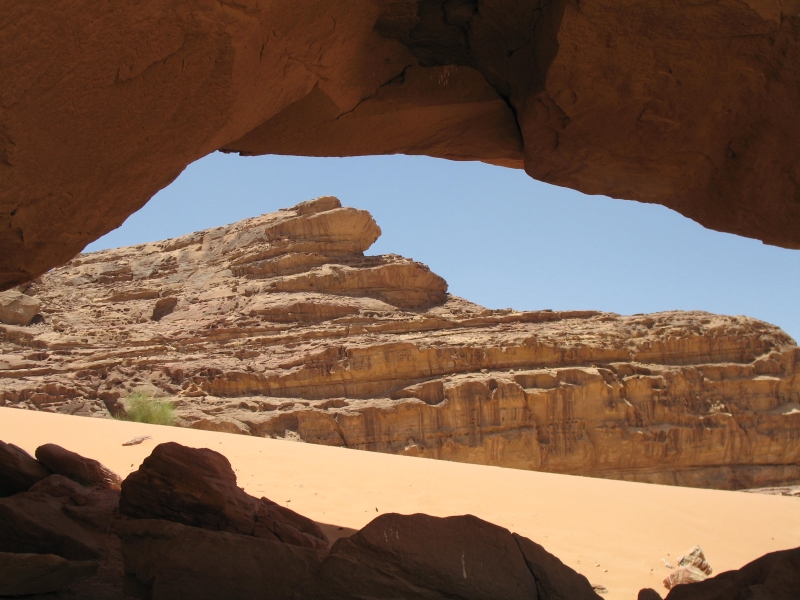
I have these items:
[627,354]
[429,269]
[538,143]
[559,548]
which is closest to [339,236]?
[429,269]

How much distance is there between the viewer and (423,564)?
334 cm

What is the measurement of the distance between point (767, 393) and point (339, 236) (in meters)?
20.7

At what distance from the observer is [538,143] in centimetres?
502

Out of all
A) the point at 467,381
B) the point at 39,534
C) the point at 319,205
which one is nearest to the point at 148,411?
the point at 467,381

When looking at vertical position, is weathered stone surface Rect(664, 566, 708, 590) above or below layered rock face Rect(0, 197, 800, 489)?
below

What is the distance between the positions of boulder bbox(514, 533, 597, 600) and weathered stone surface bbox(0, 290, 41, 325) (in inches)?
1323

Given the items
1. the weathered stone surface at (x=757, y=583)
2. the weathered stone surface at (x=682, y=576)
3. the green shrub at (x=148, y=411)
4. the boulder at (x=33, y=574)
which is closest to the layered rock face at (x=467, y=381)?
the green shrub at (x=148, y=411)

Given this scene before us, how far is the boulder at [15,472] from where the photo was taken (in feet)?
17.1

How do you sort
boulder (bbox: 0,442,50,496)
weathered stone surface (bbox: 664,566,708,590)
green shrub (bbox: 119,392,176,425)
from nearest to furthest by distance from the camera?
1. boulder (bbox: 0,442,50,496)
2. weathered stone surface (bbox: 664,566,708,590)
3. green shrub (bbox: 119,392,176,425)

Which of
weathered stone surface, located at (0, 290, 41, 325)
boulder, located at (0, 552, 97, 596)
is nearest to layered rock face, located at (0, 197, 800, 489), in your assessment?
weathered stone surface, located at (0, 290, 41, 325)

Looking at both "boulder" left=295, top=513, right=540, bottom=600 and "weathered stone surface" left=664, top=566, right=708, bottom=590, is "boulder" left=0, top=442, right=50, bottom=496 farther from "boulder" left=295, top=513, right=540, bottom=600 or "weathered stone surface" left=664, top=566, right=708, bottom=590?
"weathered stone surface" left=664, top=566, right=708, bottom=590

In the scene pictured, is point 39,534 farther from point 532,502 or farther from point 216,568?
point 532,502

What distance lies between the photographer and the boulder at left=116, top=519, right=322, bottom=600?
10.4 ft

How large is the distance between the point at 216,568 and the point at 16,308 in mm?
33470
